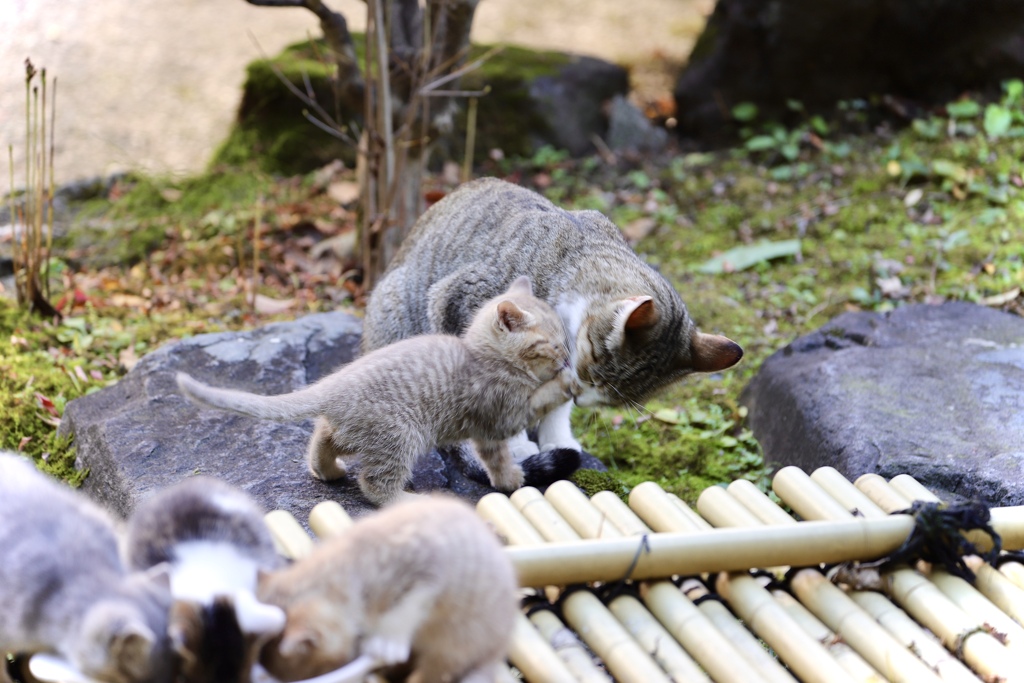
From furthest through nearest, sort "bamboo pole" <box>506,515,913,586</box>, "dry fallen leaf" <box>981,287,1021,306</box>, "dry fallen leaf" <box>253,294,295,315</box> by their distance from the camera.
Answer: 1. "dry fallen leaf" <box>253,294,295,315</box>
2. "dry fallen leaf" <box>981,287,1021,306</box>
3. "bamboo pole" <box>506,515,913,586</box>

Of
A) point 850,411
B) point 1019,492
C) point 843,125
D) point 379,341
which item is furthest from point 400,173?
point 843,125

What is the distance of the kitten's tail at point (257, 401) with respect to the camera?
9.68 ft

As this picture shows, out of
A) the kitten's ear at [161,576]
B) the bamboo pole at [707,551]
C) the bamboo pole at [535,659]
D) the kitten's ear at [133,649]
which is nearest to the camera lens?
the kitten's ear at [133,649]

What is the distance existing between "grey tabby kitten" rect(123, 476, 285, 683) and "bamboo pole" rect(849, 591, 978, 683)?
1782 mm

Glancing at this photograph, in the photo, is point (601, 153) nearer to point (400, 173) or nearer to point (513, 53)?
point (513, 53)

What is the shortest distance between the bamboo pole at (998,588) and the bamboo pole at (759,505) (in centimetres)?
58

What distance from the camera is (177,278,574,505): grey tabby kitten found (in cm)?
367

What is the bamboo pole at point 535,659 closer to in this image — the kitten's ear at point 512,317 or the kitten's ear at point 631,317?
the kitten's ear at point 512,317

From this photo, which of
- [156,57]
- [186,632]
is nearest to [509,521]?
[186,632]

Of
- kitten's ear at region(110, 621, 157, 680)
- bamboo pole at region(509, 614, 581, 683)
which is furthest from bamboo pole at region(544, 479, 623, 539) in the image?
kitten's ear at region(110, 621, 157, 680)

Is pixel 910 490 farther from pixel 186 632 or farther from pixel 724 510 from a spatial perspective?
pixel 186 632

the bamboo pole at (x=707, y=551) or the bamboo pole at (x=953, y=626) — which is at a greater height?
the bamboo pole at (x=707, y=551)

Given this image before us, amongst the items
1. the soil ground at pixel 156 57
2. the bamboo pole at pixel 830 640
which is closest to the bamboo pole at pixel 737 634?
the bamboo pole at pixel 830 640

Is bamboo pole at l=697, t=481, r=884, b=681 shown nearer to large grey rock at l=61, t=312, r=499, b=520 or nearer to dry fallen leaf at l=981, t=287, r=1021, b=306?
large grey rock at l=61, t=312, r=499, b=520
